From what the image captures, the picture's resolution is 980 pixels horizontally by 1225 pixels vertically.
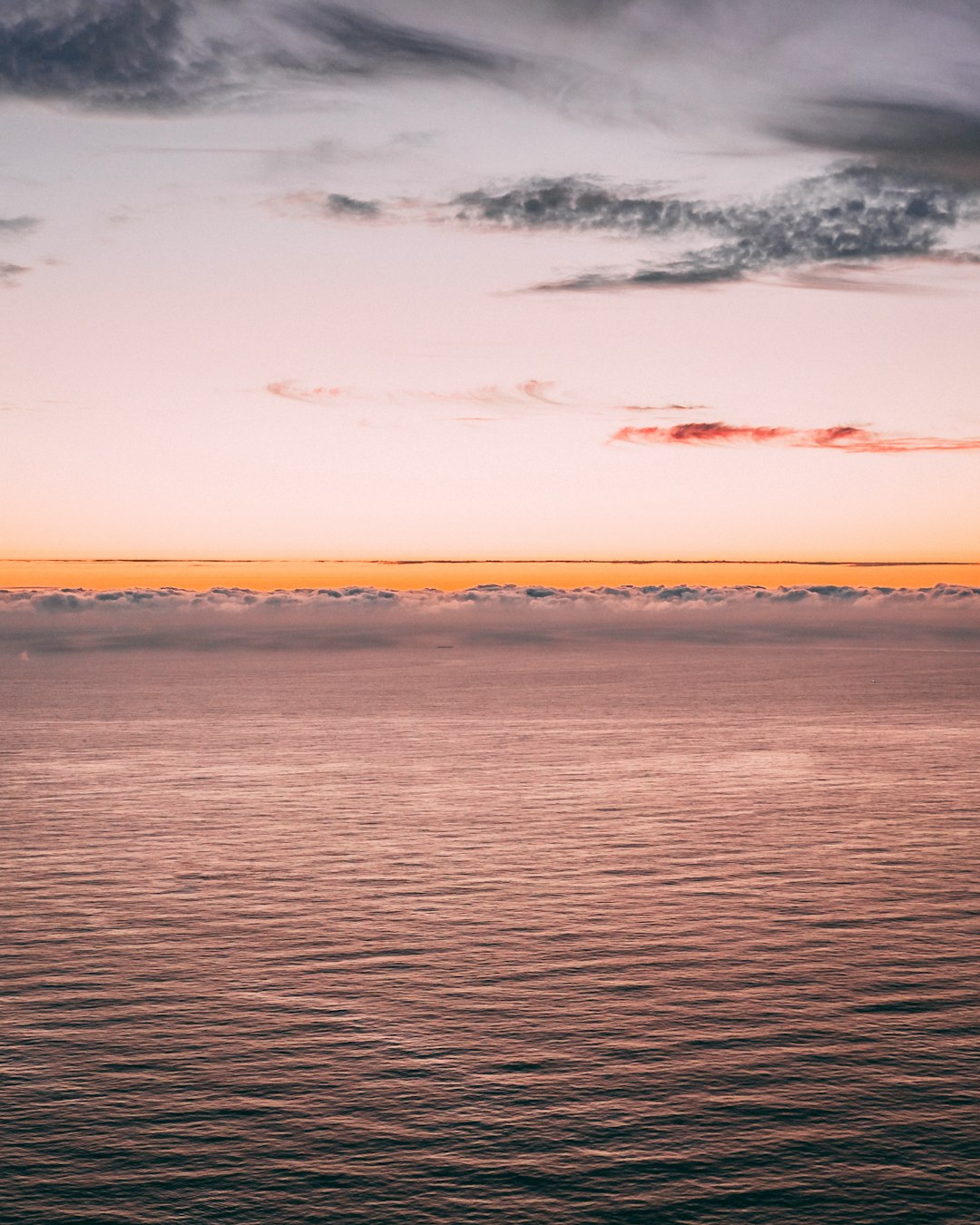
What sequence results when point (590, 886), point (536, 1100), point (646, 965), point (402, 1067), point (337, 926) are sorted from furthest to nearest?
point (590, 886) < point (337, 926) < point (646, 965) < point (402, 1067) < point (536, 1100)

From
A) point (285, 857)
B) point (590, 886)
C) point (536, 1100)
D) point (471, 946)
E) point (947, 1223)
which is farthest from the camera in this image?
point (285, 857)

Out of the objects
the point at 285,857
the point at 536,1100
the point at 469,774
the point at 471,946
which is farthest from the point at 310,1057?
the point at 469,774

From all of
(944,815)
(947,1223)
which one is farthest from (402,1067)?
(944,815)

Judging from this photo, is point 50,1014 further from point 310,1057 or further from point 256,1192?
point 256,1192

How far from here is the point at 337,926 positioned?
82938 millimetres

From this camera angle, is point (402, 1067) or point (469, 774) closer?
point (402, 1067)

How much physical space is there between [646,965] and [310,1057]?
24.0 m

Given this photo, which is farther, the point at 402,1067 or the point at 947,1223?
the point at 402,1067

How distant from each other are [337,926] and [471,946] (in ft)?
36.5

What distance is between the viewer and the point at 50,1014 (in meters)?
62.4

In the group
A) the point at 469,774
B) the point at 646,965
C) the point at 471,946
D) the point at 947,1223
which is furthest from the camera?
the point at 469,774

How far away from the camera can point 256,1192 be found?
144 feet

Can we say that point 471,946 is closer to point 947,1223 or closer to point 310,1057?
point 310,1057

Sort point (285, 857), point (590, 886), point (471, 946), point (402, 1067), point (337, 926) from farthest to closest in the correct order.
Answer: point (285, 857) < point (590, 886) < point (337, 926) < point (471, 946) < point (402, 1067)
